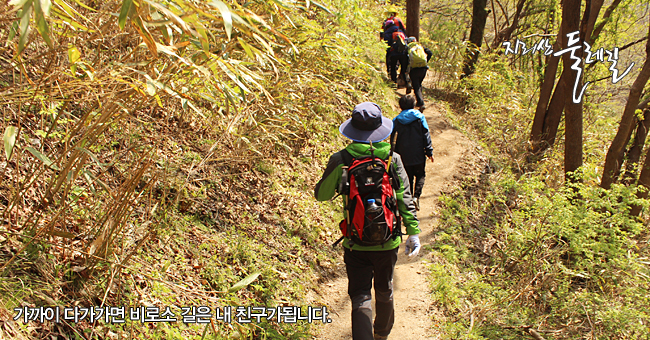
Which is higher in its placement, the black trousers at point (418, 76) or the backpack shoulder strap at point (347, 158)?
the black trousers at point (418, 76)

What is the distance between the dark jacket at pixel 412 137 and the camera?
18.9 feet

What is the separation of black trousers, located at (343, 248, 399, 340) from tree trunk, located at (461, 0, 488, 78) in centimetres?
1140

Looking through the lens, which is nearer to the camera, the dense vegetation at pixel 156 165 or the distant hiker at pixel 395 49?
the dense vegetation at pixel 156 165

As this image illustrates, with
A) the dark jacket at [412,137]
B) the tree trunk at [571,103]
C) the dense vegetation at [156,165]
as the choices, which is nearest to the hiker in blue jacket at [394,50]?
the dense vegetation at [156,165]

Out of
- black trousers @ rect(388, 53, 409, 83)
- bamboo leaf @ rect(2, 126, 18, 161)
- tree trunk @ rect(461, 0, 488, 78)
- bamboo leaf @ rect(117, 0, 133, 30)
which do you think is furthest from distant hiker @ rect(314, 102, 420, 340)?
tree trunk @ rect(461, 0, 488, 78)

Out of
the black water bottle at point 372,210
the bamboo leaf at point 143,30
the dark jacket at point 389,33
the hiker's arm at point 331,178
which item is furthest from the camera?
the dark jacket at point 389,33

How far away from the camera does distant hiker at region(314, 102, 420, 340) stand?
326 centimetres

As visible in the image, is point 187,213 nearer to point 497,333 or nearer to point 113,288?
point 113,288

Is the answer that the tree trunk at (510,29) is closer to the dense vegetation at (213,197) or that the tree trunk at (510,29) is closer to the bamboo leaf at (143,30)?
the dense vegetation at (213,197)

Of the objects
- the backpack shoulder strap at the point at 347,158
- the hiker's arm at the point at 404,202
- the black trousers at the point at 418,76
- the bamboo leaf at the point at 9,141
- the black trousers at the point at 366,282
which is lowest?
the black trousers at the point at 366,282

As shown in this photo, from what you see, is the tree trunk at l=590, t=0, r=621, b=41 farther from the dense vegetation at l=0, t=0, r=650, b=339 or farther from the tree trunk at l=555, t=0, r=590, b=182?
the tree trunk at l=555, t=0, r=590, b=182

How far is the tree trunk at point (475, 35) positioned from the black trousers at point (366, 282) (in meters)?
11.4

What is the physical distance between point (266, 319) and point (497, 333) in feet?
8.76

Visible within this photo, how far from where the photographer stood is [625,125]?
6957 mm
